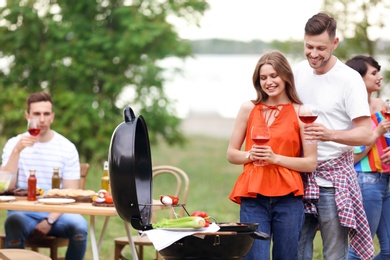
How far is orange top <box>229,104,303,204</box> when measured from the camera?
14.7 ft

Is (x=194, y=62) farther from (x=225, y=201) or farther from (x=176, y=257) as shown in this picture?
(x=176, y=257)

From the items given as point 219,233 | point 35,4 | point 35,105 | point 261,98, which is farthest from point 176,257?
point 35,4

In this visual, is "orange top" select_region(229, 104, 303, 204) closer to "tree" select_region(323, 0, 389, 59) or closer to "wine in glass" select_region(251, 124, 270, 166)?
"wine in glass" select_region(251, 124, 270, 166)

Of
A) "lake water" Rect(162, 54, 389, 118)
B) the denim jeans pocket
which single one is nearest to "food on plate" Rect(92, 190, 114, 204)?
the denim jeans pocket

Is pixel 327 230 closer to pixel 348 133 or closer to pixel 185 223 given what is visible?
pixel 348 133

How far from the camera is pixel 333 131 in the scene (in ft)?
14.7

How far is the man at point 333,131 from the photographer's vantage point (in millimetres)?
4566

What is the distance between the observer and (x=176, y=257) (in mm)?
4043

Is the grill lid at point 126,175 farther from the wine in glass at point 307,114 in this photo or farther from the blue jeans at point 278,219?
the wine in glass at point 307,114

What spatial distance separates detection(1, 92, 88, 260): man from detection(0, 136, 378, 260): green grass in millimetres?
1534

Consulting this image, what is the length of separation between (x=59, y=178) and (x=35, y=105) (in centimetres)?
60

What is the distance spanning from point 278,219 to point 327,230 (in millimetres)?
363

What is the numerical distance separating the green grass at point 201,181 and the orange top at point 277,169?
248 centimetres

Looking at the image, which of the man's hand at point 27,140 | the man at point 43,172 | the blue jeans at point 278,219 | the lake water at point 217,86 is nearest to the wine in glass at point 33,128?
the man's hand at point 27,140
